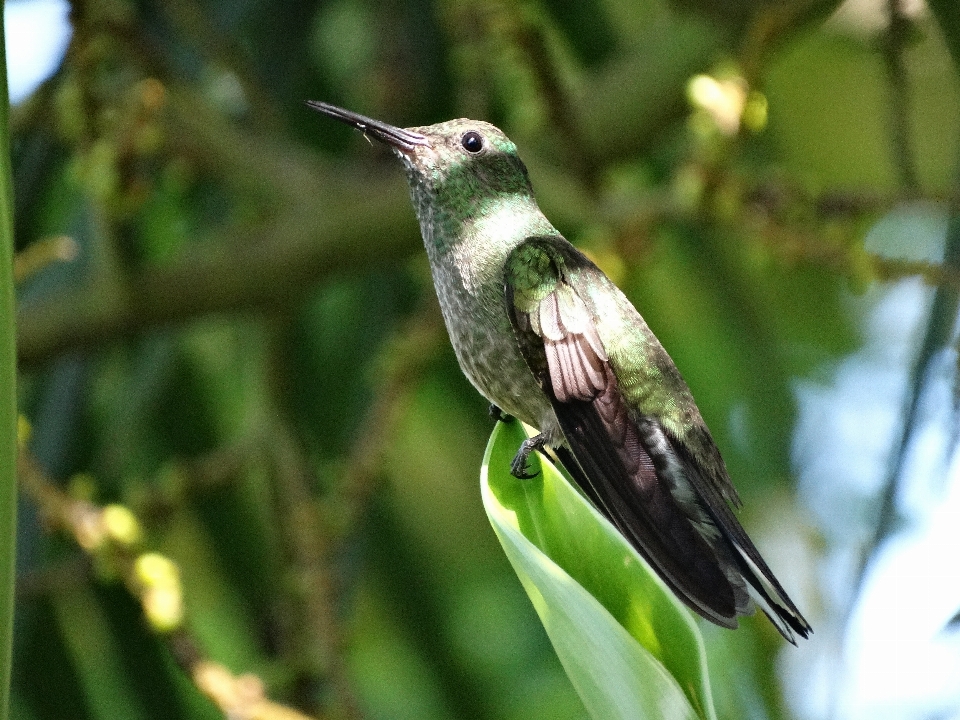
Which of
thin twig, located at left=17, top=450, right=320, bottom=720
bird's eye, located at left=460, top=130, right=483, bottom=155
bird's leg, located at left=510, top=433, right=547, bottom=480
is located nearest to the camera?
bird's leg, located at left=510, top=433, right=547, bottom=480

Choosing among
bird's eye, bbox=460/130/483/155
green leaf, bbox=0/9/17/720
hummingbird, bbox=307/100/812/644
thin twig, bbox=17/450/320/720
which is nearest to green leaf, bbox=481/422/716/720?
hummingbird, bbox=307/100/812/644

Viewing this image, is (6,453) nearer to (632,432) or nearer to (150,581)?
(150,581)

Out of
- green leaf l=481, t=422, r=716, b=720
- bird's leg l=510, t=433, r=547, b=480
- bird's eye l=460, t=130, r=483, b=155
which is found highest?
bird's eye l=460, t=130, r=483, b=155

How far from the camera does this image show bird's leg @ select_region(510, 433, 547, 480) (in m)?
0.96

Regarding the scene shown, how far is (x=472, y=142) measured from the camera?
1.39 metres

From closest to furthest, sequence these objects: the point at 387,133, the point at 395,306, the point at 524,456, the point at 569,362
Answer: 1. the point at 524,456
2. the point at 569,362
3. the point at 387,133
4. the point at 395,306

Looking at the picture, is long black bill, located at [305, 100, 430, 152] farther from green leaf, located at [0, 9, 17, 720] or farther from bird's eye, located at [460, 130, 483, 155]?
green leaf, located at [0, 9, 17, 720]

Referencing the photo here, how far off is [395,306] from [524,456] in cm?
140

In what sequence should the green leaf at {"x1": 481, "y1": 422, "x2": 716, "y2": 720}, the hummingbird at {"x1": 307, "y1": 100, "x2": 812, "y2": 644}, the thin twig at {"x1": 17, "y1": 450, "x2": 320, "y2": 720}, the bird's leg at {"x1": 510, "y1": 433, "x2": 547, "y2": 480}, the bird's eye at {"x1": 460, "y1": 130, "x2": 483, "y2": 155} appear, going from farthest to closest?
the bird's eye at {"x1": 460, "y1": 130, "x2": 483, "y2": 155}
the thin twig at {"x1": 17, "y1": 450, "x2": 320, "y2": 720}
the hummingbird at {"x1": 307, "y1": 100, "x2": 812, "y2": 644}
the bird's leg at {"x1": 510, "y1": 433, "x2": 547, "y2": 480}
the green leaf at {"x1": 481, "y1": 422, "x2": 716, "y2": 720}

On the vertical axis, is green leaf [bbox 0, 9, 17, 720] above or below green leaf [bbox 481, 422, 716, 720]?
above

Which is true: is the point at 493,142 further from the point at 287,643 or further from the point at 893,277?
the point at 287,643

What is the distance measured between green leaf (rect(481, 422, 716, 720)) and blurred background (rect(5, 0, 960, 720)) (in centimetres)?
62

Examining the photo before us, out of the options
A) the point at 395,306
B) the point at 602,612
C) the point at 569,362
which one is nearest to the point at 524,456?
the point at 569,362

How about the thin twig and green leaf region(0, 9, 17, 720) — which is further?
the thin twig
